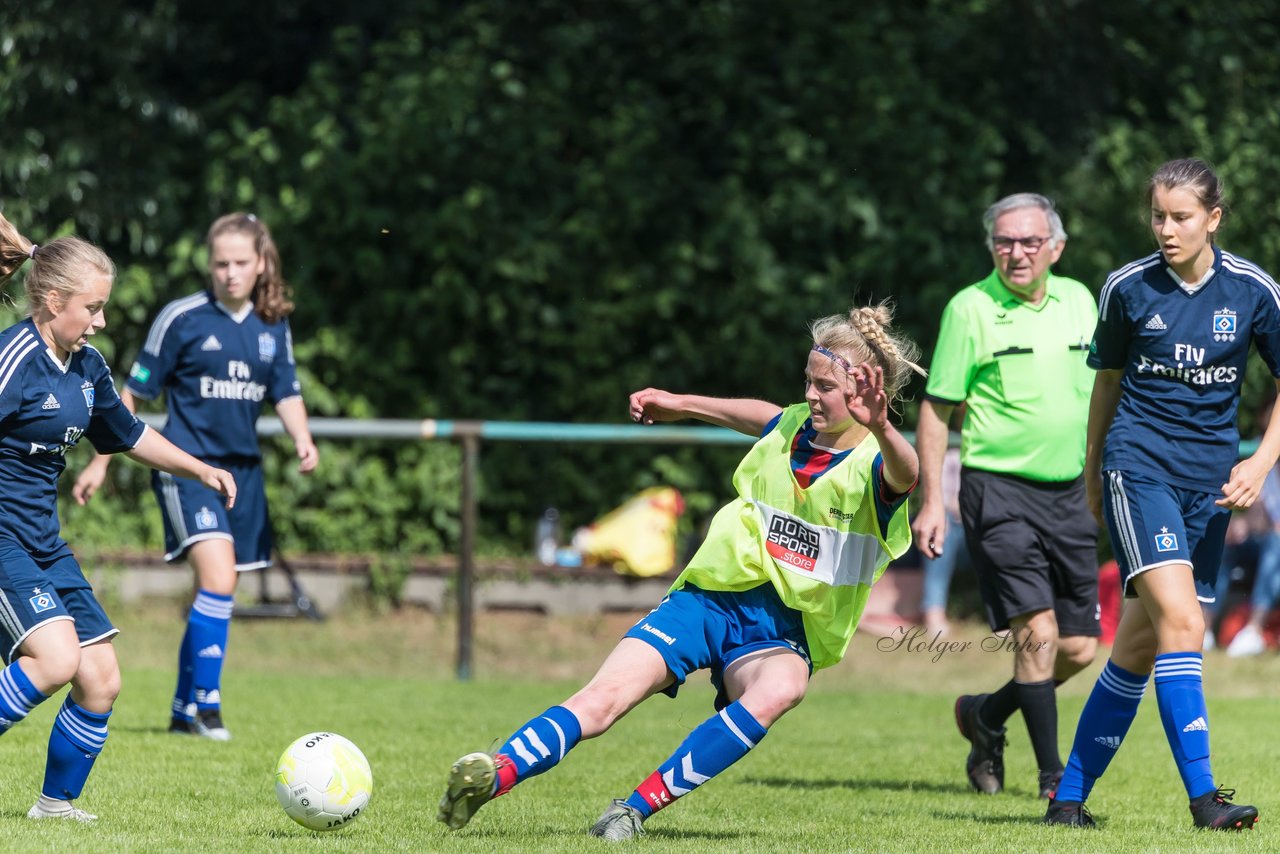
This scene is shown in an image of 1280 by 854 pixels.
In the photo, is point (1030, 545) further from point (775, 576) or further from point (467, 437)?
point (467, 437)

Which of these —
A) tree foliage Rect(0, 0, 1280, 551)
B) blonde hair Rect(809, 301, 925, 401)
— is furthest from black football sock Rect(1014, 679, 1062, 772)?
tree foliage Rect(0, 0, 1280, 551)

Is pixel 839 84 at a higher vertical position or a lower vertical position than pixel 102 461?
higher

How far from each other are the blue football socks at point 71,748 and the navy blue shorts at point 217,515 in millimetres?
1991

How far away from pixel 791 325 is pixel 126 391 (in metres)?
5.83

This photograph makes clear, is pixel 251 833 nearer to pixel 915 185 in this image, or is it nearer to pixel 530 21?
pixel 915 185

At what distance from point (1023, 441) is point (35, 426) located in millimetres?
3287

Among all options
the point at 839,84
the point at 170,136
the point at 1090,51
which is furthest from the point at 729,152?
the point at 170,136

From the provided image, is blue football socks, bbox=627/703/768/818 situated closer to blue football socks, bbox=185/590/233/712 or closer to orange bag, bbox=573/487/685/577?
blue football socks, bbox=185/590/233/712

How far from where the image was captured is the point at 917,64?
41.2 ft

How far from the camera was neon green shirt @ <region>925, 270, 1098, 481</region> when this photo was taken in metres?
5.92

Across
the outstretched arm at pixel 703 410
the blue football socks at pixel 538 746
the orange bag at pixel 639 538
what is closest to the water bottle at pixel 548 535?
the orange bag at pixel 639 538

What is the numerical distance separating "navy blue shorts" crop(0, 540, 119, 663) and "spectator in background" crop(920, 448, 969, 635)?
6252 millimetres

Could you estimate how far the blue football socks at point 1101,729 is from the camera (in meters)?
5.13

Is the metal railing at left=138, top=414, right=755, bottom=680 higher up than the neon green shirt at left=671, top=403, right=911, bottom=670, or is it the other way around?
the neon green shirt at left=671, top=403, right=911, bottom=670
